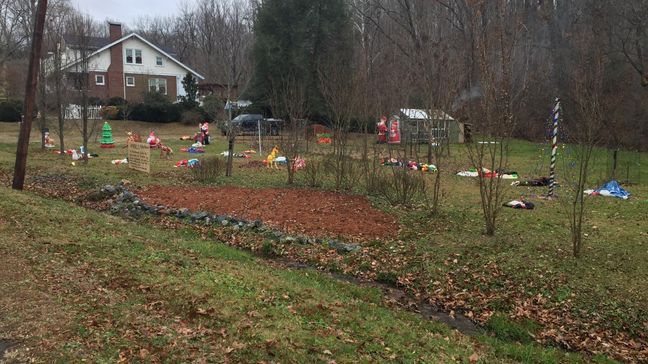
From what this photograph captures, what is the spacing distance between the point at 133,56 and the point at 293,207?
45.1 meters

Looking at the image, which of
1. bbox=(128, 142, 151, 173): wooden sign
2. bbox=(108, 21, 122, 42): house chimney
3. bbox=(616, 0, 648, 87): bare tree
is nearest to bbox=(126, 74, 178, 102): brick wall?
bbox=(108, 21, 122, 42): house chimney

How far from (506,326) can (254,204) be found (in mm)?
6828

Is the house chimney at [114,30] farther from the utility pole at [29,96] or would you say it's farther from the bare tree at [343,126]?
the bare tree at [343,126]

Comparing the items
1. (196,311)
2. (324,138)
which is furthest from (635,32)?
(196,311)

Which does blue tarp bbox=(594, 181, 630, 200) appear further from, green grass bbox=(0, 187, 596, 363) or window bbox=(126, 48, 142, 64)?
window bbox=(126, 48, 142, 64)

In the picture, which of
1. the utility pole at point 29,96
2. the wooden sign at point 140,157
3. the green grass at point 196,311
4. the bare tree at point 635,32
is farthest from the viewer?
the bare tree at point 635,32

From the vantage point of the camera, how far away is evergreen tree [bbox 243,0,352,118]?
33.6 m

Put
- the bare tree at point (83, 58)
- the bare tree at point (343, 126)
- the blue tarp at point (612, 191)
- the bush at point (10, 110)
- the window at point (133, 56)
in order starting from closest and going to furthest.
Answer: the bare tree at point (343, 126) < the blue tarp at point (612, 191) < the bare tree at point (83, 58) < the bush at point (10, 110) < the window at point (133, 56)

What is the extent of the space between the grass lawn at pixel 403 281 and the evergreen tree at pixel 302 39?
23669 millimetres

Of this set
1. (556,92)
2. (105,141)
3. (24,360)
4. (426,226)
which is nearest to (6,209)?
(24,360)

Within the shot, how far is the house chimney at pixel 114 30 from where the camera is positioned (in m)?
50.9

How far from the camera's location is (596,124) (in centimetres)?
771

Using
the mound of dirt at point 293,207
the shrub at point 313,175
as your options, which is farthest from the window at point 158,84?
the mound of dirt at point 293,207

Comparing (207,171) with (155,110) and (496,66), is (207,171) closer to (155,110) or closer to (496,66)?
(496,66)
